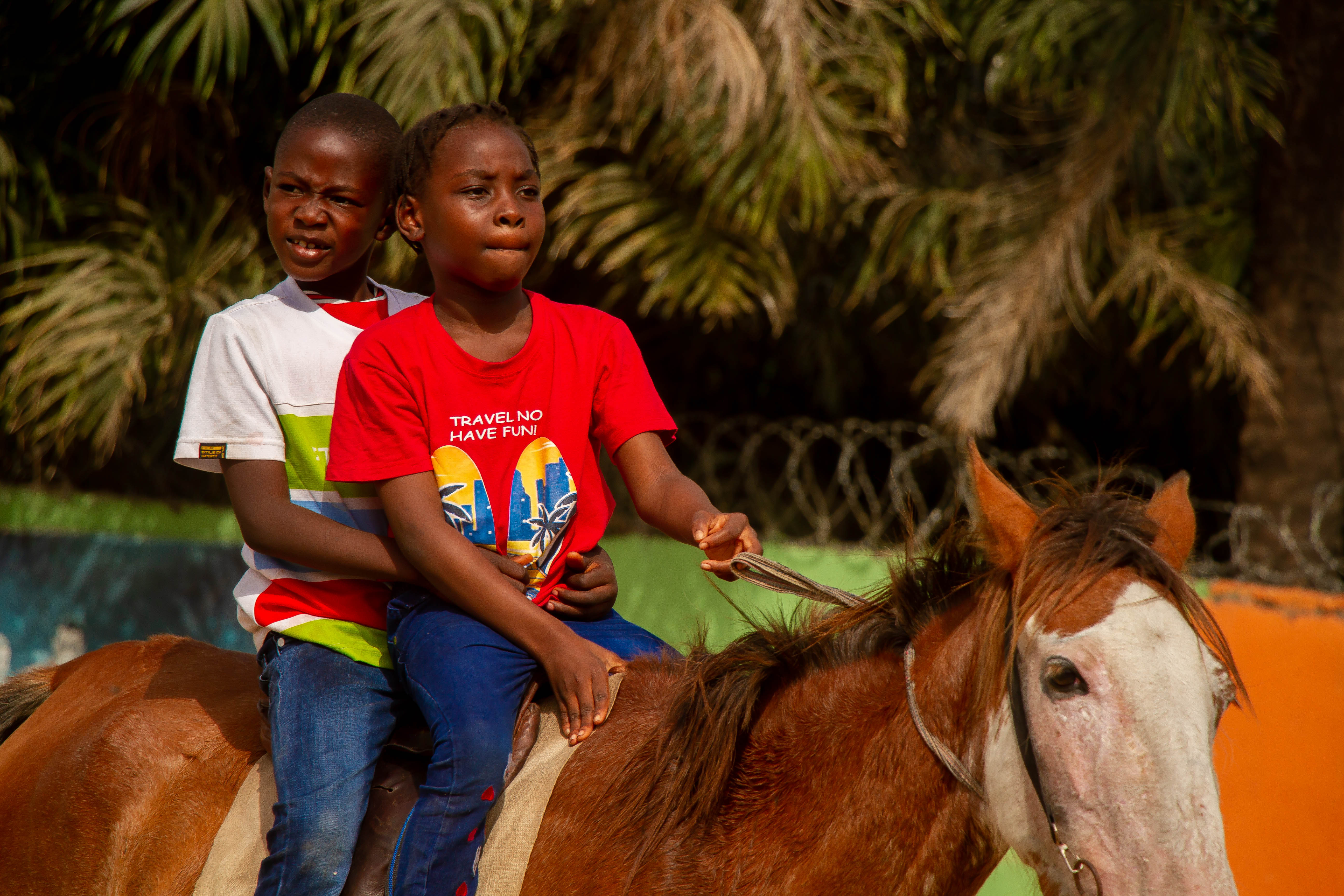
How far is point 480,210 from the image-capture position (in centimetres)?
219

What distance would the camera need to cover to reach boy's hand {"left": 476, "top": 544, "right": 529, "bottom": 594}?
6.84 feet

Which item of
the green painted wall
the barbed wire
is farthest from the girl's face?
the green painted wall

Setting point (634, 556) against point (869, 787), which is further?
point (634, 556)

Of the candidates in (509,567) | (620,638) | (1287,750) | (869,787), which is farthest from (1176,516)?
(1287,750)

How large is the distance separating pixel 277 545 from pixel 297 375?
411 millimetres

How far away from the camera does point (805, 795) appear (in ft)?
6.21

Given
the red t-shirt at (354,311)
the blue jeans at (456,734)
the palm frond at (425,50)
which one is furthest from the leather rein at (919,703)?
the palm frond at (425,50)

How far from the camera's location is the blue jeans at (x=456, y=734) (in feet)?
6.28

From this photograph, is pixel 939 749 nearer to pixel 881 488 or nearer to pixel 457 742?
pixel 457 742

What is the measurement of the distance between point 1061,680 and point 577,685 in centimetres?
91

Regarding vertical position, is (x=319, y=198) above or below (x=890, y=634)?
above

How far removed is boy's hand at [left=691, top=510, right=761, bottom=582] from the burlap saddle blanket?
34 centimetres

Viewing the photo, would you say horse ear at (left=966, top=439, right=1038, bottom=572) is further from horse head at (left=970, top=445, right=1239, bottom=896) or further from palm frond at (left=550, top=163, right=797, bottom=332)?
palm frond at (left=550, top=163, right=797, bottom=332)

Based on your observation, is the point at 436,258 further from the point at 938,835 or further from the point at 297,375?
the point at 938,835
